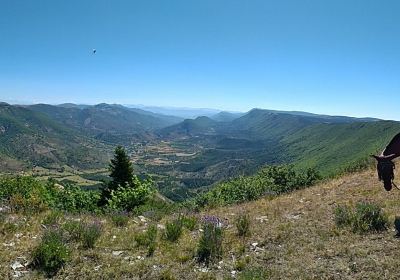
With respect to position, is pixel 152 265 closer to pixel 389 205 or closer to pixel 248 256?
pixel 248 256

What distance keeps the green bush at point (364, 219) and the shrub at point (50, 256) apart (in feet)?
22.7

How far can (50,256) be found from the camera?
8055mm

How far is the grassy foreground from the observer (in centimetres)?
761

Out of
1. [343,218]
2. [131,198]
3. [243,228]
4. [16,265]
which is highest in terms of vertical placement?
[343,218]

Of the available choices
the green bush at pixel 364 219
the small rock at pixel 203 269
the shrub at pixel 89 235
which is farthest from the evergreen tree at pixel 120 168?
the small rock at pixel 203 269

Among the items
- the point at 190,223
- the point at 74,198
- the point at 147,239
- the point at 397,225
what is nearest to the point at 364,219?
the point at 397,225

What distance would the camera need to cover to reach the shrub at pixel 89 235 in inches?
366

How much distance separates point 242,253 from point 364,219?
344 centimetres

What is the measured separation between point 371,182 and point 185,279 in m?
11.4

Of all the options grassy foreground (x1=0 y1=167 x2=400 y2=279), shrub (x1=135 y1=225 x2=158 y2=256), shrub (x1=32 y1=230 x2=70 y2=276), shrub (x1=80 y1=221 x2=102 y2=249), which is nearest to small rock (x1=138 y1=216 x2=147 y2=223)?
grassy foreground (x1=0 y1=167 x2=400 y2=279)

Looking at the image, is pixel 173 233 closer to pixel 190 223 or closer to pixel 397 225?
pixel 190 223

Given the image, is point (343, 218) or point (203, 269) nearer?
point (203, 269)

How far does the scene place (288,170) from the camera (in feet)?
115

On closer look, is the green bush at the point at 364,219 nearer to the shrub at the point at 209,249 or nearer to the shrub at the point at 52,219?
the shrub at the point at 209,249
